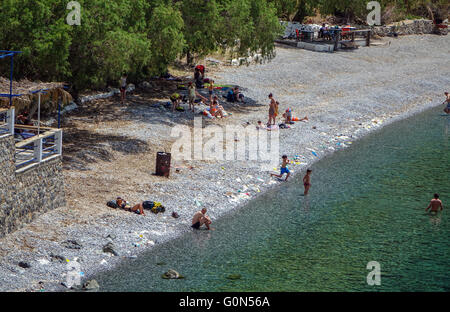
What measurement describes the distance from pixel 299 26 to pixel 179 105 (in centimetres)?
2554

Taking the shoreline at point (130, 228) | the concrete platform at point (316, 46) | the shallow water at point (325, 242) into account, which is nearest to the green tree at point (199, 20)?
the shoreline at point (130, 228)

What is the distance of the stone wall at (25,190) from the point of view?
19331 millimetres

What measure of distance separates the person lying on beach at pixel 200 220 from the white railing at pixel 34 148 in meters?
4.90

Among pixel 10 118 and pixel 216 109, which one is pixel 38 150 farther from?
pixel 216 109

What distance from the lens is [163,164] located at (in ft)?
86.9

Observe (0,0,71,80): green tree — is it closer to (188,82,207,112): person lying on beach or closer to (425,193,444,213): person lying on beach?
(188,82,207,112): person lying on beach

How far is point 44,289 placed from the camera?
18.0m

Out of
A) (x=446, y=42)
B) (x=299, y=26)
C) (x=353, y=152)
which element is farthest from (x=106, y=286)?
(x=446, y=42)

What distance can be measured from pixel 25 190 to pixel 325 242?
955 cm

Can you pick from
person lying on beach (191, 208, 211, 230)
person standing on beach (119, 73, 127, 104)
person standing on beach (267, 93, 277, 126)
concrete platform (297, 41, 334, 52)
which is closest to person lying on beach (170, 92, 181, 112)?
person standing on beach (119, 73, 127, 104)

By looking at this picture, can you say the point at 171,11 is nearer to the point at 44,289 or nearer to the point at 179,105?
the point at 179,105

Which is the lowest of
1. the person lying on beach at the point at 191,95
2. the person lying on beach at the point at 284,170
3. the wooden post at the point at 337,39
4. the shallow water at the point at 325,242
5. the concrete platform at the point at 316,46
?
the shallow water at the point at 325,242

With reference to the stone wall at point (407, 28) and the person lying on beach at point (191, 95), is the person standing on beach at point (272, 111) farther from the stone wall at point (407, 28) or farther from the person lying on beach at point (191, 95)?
the stone wall at point (407, 28)

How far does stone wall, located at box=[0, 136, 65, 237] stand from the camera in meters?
19.3
